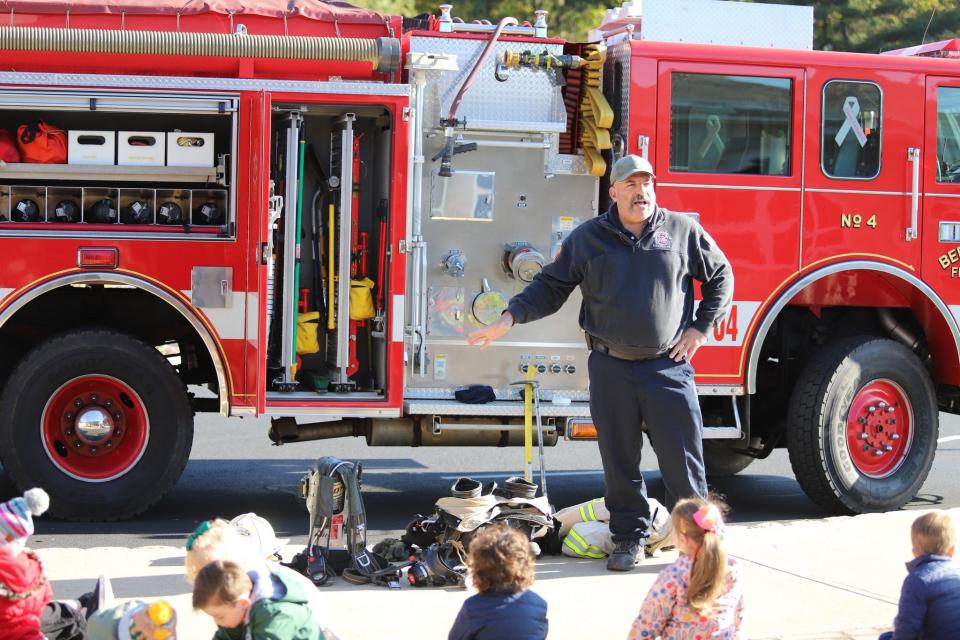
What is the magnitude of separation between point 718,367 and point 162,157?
130 inches

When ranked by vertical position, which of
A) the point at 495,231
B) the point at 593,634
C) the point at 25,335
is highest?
the point at 495,231

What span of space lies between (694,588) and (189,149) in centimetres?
416

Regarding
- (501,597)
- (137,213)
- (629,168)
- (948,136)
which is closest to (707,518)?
(501,597)

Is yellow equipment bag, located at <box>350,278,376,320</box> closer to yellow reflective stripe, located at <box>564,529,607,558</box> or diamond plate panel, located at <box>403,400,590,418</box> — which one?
diamond plate panel, located at <box>403,400,590,418</box>

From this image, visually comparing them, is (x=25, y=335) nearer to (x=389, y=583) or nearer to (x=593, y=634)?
(x=389, y=583)

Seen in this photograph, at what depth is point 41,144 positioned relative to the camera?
7.27m

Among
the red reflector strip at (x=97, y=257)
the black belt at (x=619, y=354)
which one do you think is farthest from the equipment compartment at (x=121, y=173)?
the black belt at (x=619, y=354)

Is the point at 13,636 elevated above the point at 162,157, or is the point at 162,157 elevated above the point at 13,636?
the point at 162,157

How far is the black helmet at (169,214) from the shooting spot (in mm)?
7492

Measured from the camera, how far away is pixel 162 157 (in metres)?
7.39

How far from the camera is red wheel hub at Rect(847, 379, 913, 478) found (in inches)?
318

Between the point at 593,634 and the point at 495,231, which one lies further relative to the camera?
the point at 495,231

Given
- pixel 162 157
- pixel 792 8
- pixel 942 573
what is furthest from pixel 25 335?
pixel 942 573

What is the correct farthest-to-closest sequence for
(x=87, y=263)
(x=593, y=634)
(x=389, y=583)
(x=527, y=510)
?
(x=87, y=263)
(x=527, y=510)
(x=389, y=583)
(x=593, y=634)
